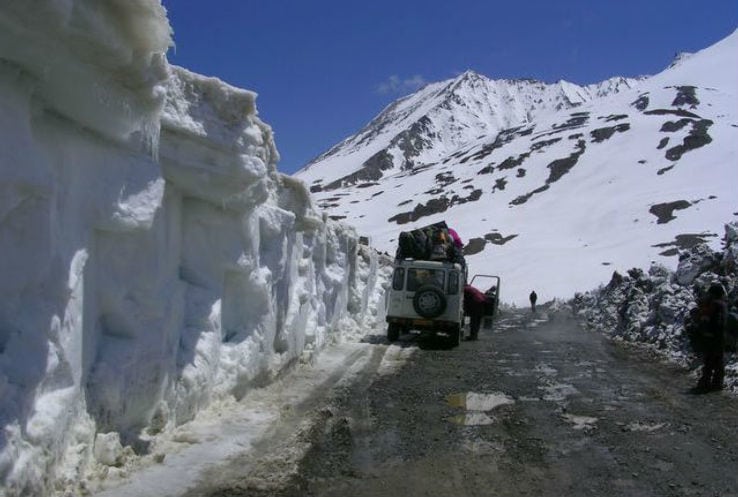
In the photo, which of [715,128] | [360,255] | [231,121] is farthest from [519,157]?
[231,121]

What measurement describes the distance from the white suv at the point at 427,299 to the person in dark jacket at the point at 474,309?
2063 millimetres

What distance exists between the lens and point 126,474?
17.5ft

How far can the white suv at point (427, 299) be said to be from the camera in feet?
57.5

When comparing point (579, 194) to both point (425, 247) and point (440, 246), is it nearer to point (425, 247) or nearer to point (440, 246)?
point (440, 246)

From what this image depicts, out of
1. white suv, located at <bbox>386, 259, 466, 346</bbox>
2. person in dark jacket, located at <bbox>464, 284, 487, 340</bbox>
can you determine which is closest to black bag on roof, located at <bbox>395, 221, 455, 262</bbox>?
white suv, located at <bbox>386, 259, 466, 346</bbox>

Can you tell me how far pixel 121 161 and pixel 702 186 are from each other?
94.0m

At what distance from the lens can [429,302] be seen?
1764cm

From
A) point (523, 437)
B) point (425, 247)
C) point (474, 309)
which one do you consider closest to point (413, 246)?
point (425, 247)

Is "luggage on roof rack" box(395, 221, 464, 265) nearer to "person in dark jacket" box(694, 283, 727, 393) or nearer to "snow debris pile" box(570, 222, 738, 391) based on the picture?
"snow debris pile" box(570, 222, 738, 391)

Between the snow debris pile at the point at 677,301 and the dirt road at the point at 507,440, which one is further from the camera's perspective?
the snow debris pile at the point at 677,301

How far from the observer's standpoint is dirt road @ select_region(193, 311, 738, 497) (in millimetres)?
5716

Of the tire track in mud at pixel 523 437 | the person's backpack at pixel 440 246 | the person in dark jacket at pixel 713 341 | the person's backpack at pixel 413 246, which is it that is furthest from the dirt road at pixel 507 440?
the person's backpack at pixel 413 246

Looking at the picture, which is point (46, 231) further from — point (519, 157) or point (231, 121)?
point (519, 157)

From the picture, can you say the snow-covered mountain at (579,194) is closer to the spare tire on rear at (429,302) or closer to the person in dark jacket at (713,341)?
the spare tire on rear at (429,302)
